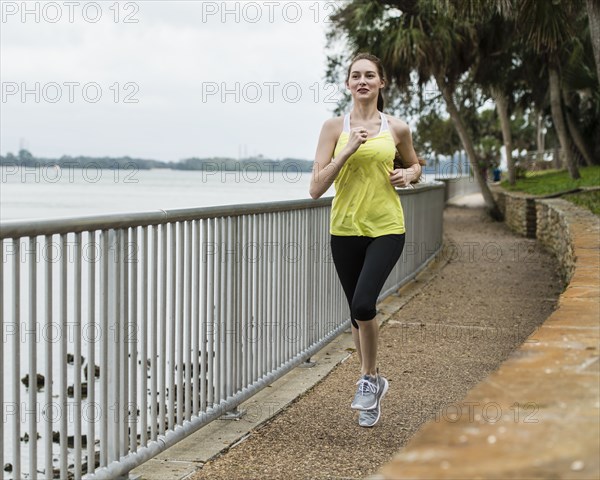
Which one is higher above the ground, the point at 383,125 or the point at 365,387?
the point at 383,125

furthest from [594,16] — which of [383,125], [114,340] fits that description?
[114,340]

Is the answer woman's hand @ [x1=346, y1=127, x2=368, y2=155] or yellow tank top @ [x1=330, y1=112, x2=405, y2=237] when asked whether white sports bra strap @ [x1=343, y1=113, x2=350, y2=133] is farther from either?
woman's hand @ [x1=346, y1=127, x2=368, y2=155]

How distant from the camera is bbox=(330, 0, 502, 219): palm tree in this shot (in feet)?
80.3

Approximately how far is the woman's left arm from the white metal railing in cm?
95

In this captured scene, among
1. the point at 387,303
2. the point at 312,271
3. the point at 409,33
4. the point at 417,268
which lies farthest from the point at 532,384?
the point at 409,33

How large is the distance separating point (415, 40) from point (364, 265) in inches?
790

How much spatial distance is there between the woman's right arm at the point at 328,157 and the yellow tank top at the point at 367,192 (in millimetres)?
50

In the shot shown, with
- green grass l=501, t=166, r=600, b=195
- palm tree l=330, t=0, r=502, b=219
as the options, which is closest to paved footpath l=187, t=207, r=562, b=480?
green grass l=501, t=166, r=600, b=195

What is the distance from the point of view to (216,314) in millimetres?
5176

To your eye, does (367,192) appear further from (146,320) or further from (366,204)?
(146,320)

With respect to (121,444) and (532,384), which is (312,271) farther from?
(532,384)

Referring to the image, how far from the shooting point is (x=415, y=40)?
24.4 metres

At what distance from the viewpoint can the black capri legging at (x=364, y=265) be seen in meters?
5.10

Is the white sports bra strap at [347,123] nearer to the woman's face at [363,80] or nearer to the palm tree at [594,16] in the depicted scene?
the woman's face at [363,80]
